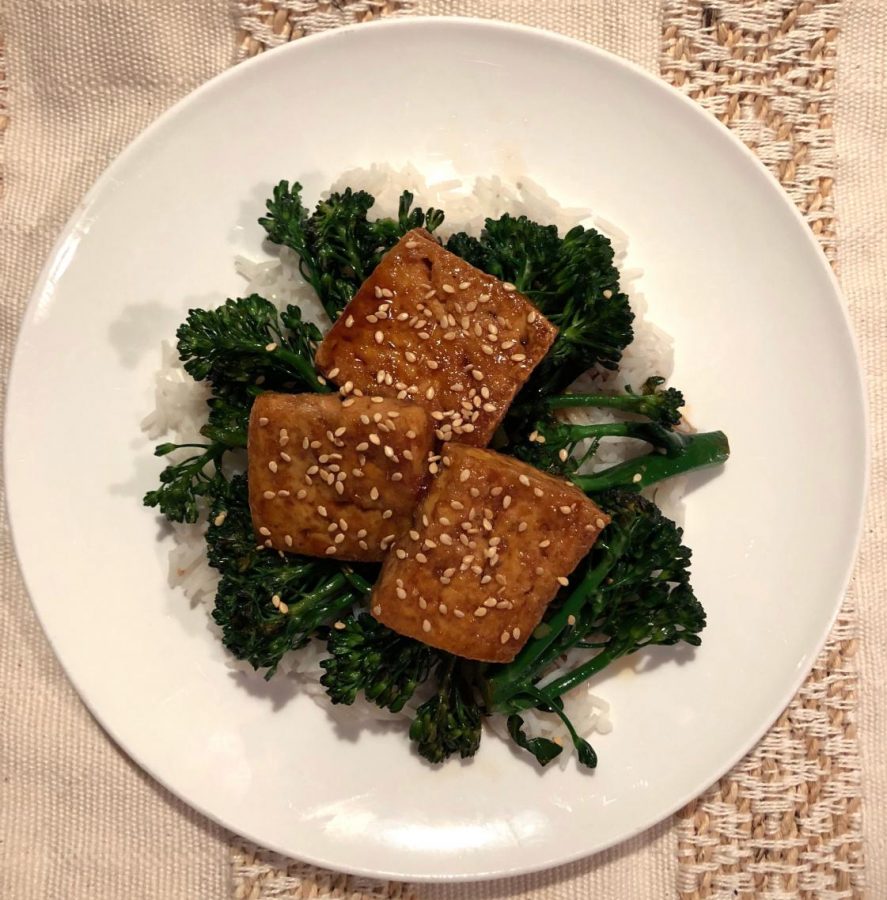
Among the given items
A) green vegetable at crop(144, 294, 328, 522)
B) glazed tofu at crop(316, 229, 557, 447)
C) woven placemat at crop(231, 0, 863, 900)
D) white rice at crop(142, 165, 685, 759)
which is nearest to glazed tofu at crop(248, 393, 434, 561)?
glazed tofu at crop(316, 229, 557, 447)

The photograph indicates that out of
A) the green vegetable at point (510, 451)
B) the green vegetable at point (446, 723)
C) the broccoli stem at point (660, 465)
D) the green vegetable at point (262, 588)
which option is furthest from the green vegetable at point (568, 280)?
the green vegetable at point (446, 723)

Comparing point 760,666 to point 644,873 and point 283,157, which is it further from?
point 283,157

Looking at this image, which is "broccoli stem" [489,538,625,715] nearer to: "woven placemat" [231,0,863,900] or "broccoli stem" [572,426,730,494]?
"broccoli stem" [572,426,730,494]

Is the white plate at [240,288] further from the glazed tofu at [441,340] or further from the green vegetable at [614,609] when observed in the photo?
the glazed tofu at [441,340]

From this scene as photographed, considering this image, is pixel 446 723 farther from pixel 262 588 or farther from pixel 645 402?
pixel 645 402

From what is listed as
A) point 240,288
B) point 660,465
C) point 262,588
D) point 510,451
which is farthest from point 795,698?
point 240,288

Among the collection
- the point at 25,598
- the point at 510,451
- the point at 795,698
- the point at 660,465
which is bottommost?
the point at 25,598

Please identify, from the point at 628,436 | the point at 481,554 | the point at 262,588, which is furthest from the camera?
the point at 628,436
